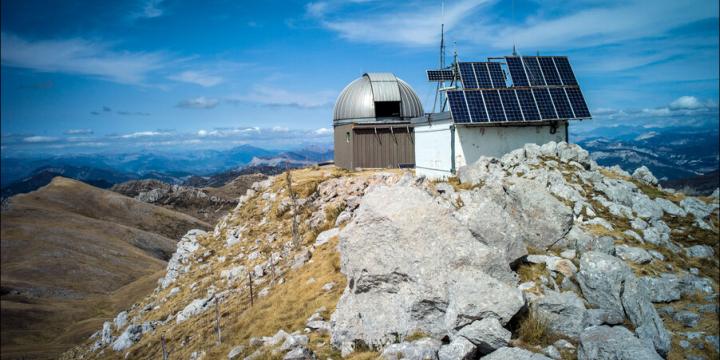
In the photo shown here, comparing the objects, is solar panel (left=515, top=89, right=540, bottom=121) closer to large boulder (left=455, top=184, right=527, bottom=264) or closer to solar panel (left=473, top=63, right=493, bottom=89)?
solar panel (left=473, top=63, right=493, bottom=89)

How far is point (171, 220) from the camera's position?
87.2m

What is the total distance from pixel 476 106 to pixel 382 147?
37.6 feet

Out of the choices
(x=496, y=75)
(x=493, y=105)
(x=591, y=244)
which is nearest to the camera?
(x=591, y=244)

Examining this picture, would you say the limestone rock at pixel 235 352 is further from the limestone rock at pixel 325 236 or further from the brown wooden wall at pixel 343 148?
the brown wooden wall at pixel 343 148

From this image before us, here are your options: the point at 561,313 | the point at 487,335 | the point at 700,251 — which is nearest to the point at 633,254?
the point at 700,251

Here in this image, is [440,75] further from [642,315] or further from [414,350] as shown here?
[414,350]

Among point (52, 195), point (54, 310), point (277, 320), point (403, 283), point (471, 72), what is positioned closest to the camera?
point (403, 283)

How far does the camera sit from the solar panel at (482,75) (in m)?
25.1

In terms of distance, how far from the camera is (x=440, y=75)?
31078 mm

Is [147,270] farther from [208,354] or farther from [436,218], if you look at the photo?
[436,218]

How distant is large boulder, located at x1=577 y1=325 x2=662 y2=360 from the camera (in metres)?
8.01

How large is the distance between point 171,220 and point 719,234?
87.3 metres

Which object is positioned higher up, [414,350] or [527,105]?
[527,105]

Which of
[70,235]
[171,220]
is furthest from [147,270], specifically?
[171,220]
